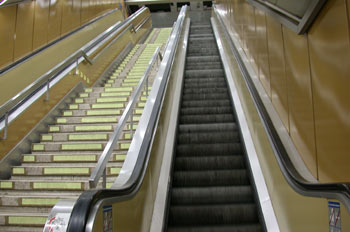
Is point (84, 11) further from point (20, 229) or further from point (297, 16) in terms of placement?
point (297, 16)

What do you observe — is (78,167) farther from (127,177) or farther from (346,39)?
(346,39)

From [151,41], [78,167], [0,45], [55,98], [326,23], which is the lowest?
[78,167]

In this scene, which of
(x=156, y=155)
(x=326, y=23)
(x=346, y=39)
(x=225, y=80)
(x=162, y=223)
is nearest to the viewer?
(x=346, y=39)

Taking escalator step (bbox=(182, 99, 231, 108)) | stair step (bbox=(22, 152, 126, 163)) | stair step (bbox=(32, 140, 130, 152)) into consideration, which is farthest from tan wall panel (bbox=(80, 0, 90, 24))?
stair step (bbox=(22, 152, 126, 163))

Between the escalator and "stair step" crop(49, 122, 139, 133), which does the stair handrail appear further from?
the escalator

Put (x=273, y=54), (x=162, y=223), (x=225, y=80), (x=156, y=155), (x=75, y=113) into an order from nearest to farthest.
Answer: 1. (x=162, y=223)
2. (x=156, y=155)
3. (x=273, y=54)
4. (x=75, y=113)
5. (x=225, y=80)

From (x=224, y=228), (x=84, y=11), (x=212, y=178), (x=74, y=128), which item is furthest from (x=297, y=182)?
(x=84, y=11)

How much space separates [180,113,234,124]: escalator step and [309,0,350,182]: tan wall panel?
8.15 feet

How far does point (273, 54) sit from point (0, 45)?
15.4 ft

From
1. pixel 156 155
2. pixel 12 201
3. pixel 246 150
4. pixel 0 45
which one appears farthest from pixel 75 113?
pixel 246 150

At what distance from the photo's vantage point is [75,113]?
5.45 meters

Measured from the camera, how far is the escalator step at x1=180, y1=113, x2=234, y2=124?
4840mm

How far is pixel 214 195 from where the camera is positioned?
3330 millimetres

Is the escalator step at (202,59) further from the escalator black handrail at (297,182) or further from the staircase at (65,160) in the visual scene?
the escalator black handrail at (297,182)
